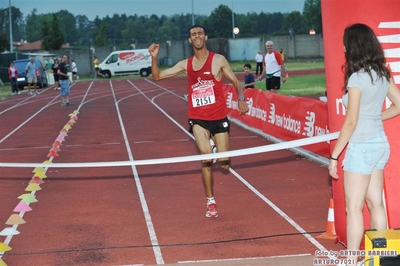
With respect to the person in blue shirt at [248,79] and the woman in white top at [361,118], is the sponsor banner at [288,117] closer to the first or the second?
the person in blue shirt at [248,79]

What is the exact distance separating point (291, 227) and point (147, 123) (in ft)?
45.3

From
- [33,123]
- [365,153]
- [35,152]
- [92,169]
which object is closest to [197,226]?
[365,153]

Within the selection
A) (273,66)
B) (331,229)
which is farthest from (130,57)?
(331,229)

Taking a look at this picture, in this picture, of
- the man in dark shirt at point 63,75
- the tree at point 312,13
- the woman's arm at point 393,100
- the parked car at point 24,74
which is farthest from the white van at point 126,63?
the tree at point 312,13

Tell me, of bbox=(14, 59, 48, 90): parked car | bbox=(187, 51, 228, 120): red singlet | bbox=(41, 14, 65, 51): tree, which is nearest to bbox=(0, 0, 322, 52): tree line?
bbox=(41, 14, 65, 51): tree

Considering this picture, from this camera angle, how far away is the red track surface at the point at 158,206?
7.52 meters

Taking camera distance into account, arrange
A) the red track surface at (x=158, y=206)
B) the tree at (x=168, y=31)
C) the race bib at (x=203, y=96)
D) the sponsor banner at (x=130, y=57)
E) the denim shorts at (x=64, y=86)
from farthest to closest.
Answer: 1. the tree at (x=168, y=31)
2. the sponsor banner at (x=130, y=57)
3. the denim shorts at (x=64, y=86)
4. the race bib at (x=203, y=96)
5. the red track surface at (x=158, y=206)

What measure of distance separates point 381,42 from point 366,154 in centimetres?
142

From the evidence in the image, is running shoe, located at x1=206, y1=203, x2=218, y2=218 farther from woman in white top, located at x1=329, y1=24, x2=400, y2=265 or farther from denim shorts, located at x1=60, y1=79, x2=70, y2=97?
denim shorts, located at x1=60, y1=79, x2=70, y2=97

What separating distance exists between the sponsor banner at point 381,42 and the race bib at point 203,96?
204cm

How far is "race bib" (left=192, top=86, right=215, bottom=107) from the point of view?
895 cm

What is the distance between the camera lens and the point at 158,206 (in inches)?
391

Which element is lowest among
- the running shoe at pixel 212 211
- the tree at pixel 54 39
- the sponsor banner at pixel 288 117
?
the running shoe at pixel 212 211

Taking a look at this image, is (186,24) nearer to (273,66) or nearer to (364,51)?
(273,66)
